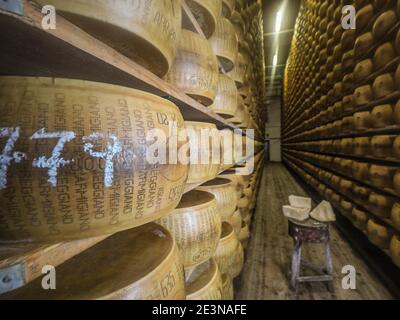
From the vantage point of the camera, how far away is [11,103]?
282 mm

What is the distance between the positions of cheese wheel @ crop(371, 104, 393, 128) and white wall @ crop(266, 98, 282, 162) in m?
12.7

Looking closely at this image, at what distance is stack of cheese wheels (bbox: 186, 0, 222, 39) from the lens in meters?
0.81

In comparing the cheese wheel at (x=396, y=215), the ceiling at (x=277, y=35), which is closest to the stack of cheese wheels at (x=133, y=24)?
the cheese wheel at (x=396, y=215)

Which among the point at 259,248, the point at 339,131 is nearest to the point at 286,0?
the point at 339,131

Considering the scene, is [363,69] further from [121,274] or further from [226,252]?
[121,274]

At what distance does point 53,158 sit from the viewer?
0.93ft

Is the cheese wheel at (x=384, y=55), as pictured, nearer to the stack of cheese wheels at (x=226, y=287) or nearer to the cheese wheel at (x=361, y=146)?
the cheese wheel at (x=361, y=146)

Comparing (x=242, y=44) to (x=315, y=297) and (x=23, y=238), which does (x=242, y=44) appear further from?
(x=23, y=238)

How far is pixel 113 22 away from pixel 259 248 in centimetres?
260

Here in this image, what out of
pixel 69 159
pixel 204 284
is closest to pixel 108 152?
pixel 69 159

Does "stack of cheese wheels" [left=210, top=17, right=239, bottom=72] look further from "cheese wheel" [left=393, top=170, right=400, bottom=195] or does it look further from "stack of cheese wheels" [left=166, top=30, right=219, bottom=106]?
"cheese wheel" [left=393, top=170, right=400, bottom=195]

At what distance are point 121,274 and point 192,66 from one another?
0.65 meters

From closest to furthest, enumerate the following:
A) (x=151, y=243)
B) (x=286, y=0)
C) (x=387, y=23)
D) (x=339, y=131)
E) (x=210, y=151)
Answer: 1. (x=151, y=243)
2. (x=210, y=151)
3. (x=387, y=23)
4. (x=339, y=131)
5. (x=286, y=0)

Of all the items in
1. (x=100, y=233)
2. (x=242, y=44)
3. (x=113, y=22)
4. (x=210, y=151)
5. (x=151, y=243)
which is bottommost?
(x=151, y=243)
